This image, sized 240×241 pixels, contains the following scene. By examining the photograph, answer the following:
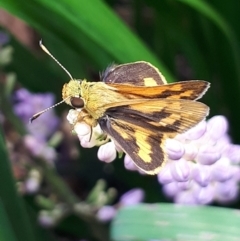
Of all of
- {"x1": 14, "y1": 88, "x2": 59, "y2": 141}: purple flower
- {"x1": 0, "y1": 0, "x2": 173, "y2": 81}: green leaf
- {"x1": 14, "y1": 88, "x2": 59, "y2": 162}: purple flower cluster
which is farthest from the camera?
{"x1": 14, "y1": 88, "x2": 59, "y2": 141}: purple flower

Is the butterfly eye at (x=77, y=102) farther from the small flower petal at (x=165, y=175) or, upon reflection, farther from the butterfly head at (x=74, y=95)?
the small flower petal at (x=165, y=175)

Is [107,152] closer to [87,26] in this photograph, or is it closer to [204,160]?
[204,160]

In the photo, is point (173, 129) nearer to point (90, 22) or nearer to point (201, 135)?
point (201, 135)

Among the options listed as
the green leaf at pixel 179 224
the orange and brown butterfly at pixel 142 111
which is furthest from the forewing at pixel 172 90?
the green leaf at pixel 179 224

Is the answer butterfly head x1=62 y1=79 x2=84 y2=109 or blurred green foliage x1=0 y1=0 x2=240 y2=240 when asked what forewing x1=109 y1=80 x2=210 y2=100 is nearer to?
butterfly head x1=62 y1=79 x2=84 y2=109

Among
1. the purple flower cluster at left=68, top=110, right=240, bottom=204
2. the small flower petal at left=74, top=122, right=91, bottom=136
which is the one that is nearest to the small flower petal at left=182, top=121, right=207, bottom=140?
the purple flower cluster at left=68, top=110, right=240, bottom=204

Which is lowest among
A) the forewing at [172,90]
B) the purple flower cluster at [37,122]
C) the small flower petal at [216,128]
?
the small flower petal at [216,128]
